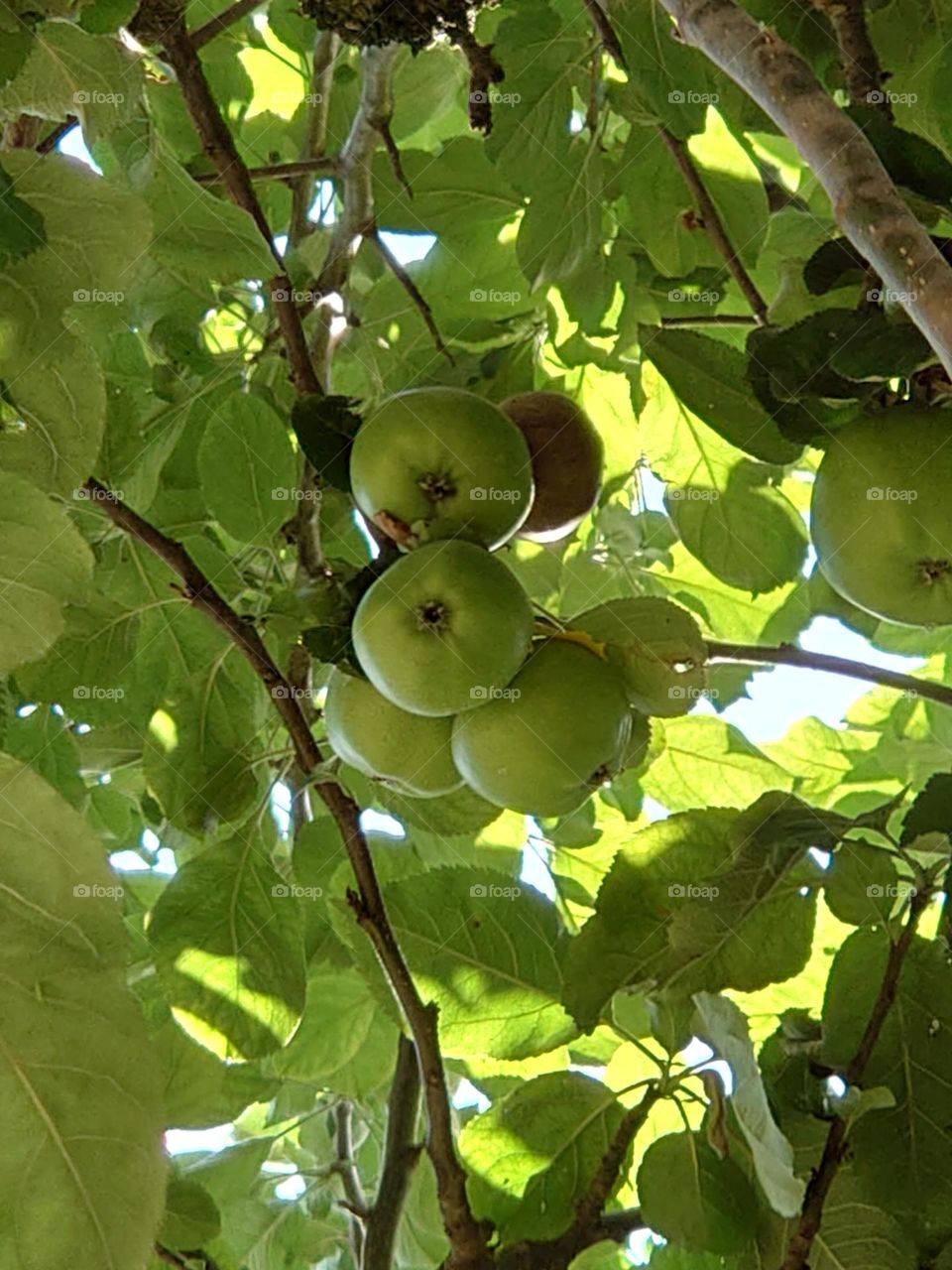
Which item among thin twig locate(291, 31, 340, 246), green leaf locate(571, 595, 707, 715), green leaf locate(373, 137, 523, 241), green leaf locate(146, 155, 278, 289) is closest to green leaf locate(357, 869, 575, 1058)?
green leaf locate(571, 595, 707, 715)

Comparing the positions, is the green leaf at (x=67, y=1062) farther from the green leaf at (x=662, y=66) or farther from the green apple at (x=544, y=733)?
the green leaf at (x=662, y=66)

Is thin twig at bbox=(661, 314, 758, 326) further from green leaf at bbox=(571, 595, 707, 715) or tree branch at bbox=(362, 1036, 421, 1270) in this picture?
tree branch at bbox=(362, 1036, 421, 1270)

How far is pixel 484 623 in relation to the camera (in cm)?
159

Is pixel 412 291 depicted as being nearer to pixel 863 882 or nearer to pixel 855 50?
pixel 855 50

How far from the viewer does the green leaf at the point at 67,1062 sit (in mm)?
1024

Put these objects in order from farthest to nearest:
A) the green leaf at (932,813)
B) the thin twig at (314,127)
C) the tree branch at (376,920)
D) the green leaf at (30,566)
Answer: the thin twig at (314,127) → the green leaf at (932,813) → the tree branch at (376,920) → the green leaf at (30,566)

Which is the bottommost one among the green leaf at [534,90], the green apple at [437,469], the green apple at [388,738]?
the green apple at [388,738]

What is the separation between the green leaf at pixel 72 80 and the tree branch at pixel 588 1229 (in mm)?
1326

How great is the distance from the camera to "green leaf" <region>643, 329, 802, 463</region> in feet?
6.12

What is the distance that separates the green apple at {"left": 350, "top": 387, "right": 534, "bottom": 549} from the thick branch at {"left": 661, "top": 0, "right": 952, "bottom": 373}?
636mm

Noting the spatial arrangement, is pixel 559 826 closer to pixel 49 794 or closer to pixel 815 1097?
pixel 815 1097

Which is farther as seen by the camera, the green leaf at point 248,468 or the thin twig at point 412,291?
the thin twig at point 412,291

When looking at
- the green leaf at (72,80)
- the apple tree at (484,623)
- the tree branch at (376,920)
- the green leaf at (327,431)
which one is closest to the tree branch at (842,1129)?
the apple tree at (484,623)

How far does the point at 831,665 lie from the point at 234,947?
944mm
